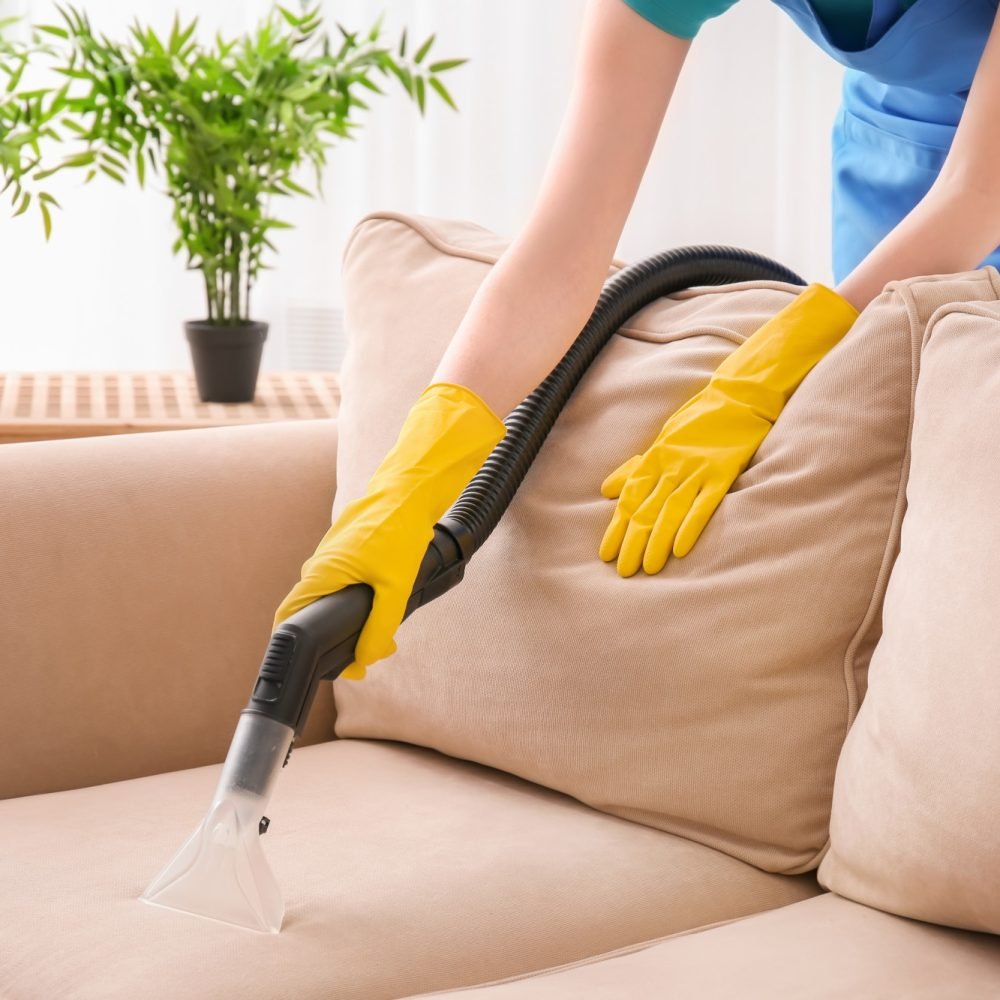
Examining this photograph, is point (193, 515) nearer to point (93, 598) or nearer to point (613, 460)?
point (93, 598)

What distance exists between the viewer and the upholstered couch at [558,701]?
858 millimetres

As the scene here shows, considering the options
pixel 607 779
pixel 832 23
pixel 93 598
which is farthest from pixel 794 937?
pixel 832 23

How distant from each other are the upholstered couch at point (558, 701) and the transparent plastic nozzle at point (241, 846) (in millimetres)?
19

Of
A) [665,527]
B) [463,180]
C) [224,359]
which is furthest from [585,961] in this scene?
[463,180]

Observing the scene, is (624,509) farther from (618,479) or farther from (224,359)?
(224,359)

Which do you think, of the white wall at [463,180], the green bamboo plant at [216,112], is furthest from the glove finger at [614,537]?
the white wall at [463,180]

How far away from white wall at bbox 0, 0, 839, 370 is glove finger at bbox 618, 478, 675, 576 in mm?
1926

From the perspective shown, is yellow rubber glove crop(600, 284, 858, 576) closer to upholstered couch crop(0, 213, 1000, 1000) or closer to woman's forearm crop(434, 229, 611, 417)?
upholstered couch crop(0, 213, 1000, 1000)

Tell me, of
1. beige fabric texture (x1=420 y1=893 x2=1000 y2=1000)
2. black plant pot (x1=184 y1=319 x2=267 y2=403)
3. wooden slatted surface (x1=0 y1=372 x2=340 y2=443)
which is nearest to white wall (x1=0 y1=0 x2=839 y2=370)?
wooden slatted surface (x1=0 y1=372 x2=340 y2=443)

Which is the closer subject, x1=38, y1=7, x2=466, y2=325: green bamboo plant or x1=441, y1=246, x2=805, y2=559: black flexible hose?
x1=441, y1=246, x2=805, y2=559: black flexible hose

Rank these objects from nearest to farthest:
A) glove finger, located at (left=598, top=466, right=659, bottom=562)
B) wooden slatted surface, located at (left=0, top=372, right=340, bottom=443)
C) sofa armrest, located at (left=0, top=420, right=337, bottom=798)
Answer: glove finger, located at (left=598, top=466, right=659, bottom=562) → sofa armrest, located at (left=0, top=420, right=337, bottom=798) → wooden slatted surface, located at (left=0, top=372, right=340, bottom=443)

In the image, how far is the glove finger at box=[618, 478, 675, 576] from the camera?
3.64 ft

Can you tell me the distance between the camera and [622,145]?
1.30m

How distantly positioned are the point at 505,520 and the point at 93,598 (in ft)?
1.34
